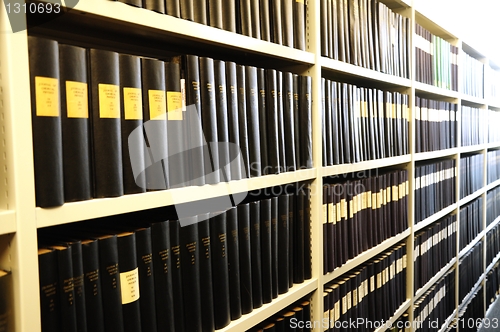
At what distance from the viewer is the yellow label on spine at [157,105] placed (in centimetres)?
78

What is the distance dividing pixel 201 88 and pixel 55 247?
1.50 ft

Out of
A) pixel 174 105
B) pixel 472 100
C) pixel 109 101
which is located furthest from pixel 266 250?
pixel 472 100

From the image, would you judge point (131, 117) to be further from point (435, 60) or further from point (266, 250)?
point (435, 60)

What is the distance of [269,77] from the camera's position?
42.2 inches

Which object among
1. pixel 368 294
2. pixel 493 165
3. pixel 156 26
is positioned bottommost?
pixel 368 294

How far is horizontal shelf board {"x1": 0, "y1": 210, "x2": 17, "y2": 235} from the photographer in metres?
0.58

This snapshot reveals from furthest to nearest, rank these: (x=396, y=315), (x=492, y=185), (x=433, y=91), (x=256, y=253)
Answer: (x=492, y=185)
(x=433, y=91)
(x=396, y=315)
(x=256, y=253)

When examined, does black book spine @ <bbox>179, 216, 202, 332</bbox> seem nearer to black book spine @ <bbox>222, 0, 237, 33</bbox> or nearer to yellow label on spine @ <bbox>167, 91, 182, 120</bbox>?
yellow label on spine @ <bbox>167, 91, 182, 120</bbox>

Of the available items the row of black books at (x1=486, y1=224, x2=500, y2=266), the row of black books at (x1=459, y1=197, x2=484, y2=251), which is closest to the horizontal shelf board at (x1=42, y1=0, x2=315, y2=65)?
the row of black books at (x1=459, y1=197, x2=484, y2=251)

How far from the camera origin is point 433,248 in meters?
2.12

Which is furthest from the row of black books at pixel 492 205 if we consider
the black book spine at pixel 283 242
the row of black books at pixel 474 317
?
the black book spine at pixel 283 242

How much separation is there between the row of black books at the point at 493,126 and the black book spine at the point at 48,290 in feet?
11.1

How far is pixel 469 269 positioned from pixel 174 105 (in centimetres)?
265

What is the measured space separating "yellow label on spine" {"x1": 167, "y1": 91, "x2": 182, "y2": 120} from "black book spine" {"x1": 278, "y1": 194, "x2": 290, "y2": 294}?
1.48 ft
